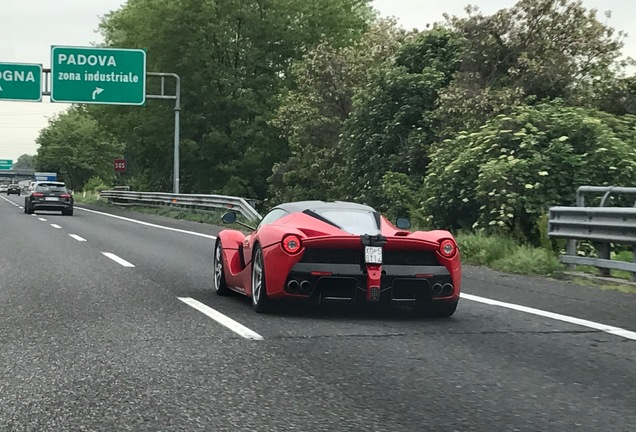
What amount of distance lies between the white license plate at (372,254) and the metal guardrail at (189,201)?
1490 cm

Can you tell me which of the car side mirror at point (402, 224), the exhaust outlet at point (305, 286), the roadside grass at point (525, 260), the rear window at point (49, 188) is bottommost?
the roadside grass at point (525, 260)

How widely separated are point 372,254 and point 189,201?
75.8 feet

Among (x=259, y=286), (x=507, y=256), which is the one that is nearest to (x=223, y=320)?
(x=259, y=286)

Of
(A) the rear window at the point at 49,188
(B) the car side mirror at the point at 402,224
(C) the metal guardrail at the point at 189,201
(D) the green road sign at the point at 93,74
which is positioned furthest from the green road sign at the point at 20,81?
(B) the car side mirror at the point at 402,224

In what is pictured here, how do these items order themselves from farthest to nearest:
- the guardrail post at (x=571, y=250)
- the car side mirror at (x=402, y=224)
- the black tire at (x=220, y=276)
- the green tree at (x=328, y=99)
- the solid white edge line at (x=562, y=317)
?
the green tree at (x=328, y=99) < the guardrail post at (x=571, y=250) < the black tire at (x=220, y=276) < the car side mirror at (x=402, y=224) < the solid white edge line at (x=562, y=317)

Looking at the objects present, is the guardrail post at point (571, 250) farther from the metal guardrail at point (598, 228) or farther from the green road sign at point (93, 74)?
the green road sign at point (93, 74)

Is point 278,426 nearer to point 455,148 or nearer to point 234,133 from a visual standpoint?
point 455,148

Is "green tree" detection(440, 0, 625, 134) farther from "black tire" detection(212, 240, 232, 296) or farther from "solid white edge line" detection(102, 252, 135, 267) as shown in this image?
"black tire" detection(212, 240, 232, 296)

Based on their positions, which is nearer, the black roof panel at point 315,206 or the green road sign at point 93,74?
the black roof panel at point 315,206

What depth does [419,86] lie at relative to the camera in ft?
81.3

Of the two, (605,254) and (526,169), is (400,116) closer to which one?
(526,169)

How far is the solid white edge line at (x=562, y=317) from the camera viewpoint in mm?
6750

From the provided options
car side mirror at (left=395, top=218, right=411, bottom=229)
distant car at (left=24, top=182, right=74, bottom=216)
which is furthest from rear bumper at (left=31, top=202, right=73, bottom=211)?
car side mirror at (left=395, top=218, right=411, bottom=229)

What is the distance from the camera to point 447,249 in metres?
7.18
